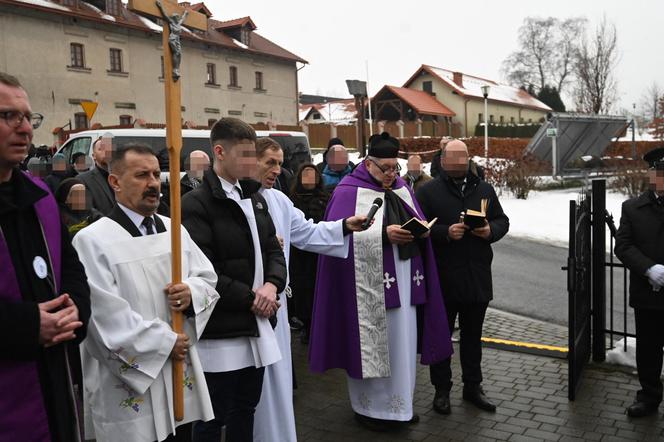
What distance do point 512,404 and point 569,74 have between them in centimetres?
7097

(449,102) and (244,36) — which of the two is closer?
(244,36)

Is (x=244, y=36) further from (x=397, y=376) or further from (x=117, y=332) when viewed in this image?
(x=117, y=332)

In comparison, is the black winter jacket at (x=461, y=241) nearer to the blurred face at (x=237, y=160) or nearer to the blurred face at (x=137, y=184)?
the blurred face at (x=237, y=160)

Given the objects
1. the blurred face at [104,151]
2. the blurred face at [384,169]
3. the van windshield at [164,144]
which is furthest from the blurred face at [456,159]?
the van windshield at [164,144]

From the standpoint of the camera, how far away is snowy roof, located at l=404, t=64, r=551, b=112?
54906 mm

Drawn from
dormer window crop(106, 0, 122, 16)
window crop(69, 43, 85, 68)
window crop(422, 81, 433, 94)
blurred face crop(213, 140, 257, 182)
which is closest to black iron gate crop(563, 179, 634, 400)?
blurred face crop(213, 140, 257, 182)

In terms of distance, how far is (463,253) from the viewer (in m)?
5.04

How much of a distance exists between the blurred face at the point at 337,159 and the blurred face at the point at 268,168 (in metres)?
3.30

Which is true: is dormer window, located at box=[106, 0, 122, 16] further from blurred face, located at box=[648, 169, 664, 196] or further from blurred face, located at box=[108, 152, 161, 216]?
blurred face, located at box=[108, 152, 161, 216]

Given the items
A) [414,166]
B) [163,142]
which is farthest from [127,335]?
[163,142]

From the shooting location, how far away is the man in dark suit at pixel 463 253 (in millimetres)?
4988

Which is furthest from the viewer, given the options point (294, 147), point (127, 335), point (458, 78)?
point (458, 78)

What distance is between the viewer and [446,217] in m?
5.11

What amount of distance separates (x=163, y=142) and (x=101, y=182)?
27.4 ft
